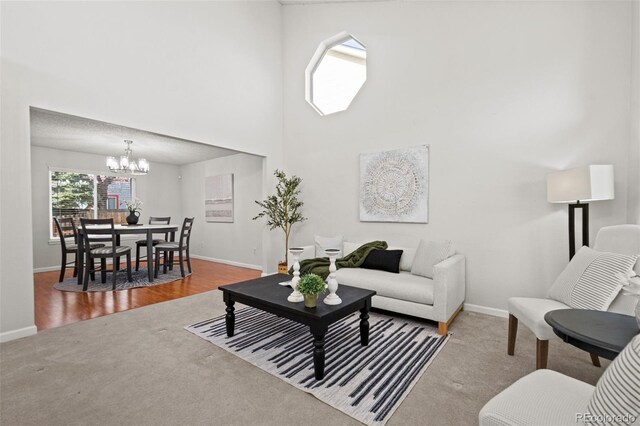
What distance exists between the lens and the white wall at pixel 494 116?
2.93m

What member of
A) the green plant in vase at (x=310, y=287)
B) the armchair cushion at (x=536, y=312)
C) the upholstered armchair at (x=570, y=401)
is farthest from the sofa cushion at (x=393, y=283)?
the upholstered armchair at (x=570, y=401)

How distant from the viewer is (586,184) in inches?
99.0

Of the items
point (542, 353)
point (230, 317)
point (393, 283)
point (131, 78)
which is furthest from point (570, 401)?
point (131, 78)

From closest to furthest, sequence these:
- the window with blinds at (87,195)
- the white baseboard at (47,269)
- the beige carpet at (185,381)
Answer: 1. the beige carpet at (185,381)
2. the white baseboard at (47,269)
3. the window with blinds at (87,195)

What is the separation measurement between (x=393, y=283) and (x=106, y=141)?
17.2 feet

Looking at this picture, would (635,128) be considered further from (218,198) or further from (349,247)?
(218,198)

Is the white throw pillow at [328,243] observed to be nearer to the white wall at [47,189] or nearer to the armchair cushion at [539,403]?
the armchair cushion at [539,403]

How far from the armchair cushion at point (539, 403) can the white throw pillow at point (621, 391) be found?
0.18m

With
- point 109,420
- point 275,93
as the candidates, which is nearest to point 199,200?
point 275,93

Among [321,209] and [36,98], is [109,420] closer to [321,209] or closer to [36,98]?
[36,98]

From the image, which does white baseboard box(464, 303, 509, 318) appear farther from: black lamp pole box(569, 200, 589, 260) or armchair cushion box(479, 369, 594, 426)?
armchair cushion box(479, 369, 594, 426)

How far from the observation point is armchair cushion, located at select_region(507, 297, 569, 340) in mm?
1909

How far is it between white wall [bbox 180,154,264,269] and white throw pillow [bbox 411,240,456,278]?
10.8 feet

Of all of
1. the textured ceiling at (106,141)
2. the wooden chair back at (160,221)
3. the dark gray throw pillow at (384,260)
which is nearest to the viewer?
the dark gray throw pillow at (384,260)
